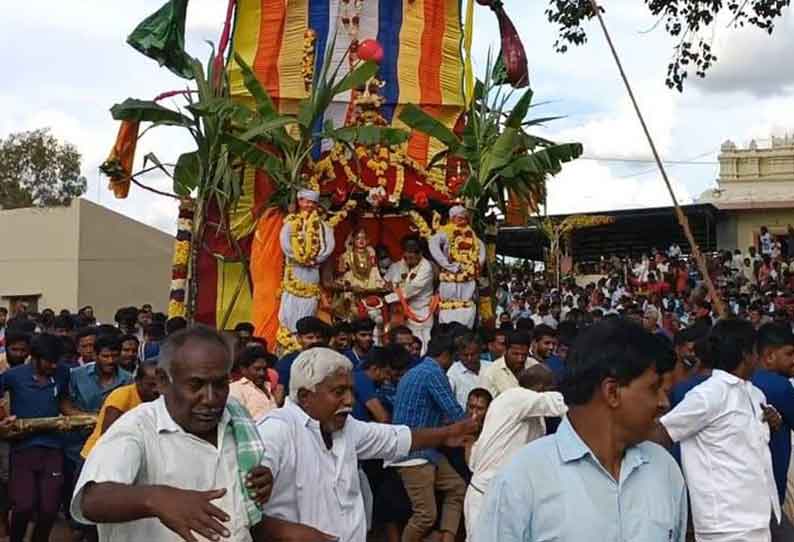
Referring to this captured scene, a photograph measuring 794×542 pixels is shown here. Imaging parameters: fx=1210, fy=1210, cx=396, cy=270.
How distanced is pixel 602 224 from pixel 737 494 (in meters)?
26.0

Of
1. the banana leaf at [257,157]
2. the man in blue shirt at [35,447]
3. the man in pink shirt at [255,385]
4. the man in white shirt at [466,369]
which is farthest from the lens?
the banana leaf at [257,157]

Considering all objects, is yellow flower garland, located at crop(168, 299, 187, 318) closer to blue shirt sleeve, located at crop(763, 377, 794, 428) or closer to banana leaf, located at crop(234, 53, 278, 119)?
banana leaf, located at crop(234, 53, 278, 119)

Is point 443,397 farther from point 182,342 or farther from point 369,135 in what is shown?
point 369,135

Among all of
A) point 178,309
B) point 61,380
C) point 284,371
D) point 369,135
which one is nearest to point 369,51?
point 369,135

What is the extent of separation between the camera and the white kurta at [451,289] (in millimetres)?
15250

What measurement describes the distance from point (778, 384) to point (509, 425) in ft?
4.60

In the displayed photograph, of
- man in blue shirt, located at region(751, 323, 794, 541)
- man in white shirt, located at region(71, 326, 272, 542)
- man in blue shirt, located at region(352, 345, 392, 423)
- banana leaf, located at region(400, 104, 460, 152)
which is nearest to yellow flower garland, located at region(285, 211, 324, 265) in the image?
banana leaf, located at region(400, 104, 460, 152)

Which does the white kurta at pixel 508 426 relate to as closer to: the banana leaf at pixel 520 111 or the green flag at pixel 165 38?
the banana leaf at pixel 520 111

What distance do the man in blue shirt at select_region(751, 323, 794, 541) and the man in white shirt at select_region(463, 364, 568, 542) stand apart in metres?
1.05

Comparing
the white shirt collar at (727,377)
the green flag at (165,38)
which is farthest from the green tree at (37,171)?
the white shirt collar at (727,377)

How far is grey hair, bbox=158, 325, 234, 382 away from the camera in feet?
11.8

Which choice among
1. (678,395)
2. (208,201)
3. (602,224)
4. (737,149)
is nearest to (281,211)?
(208,201)

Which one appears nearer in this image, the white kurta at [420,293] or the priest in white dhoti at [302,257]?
the priest in white dhoti at [302,257]

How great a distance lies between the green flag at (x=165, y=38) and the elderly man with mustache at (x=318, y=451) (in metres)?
13.4
